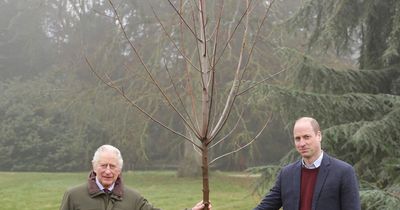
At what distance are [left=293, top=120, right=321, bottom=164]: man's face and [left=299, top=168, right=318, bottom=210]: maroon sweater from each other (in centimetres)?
→ 12

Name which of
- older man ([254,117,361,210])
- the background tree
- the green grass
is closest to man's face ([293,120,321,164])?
older man ([254,117,361,210])

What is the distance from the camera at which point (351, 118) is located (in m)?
7.02

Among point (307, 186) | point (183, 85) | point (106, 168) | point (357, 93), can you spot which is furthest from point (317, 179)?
point (183, 85)

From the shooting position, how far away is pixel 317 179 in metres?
2.87

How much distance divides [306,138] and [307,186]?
0.94 feet

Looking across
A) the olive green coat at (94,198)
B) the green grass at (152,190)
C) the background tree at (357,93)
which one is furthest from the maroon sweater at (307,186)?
the green grass at (152,190)

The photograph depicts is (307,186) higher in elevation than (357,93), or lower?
lower

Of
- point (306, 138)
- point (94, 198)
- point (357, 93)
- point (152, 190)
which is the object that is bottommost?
point (152, 190)

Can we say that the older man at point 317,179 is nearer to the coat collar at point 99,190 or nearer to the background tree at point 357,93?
the coat collar at point 99,190

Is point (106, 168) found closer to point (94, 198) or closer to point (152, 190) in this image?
point (94, 198)

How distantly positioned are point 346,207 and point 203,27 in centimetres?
118

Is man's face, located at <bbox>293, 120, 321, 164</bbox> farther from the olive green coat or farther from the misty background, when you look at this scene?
the olive green coat

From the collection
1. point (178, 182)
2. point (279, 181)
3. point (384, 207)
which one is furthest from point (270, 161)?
point (279, 181)

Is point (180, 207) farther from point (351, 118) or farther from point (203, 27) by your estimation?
point (203, 27)
